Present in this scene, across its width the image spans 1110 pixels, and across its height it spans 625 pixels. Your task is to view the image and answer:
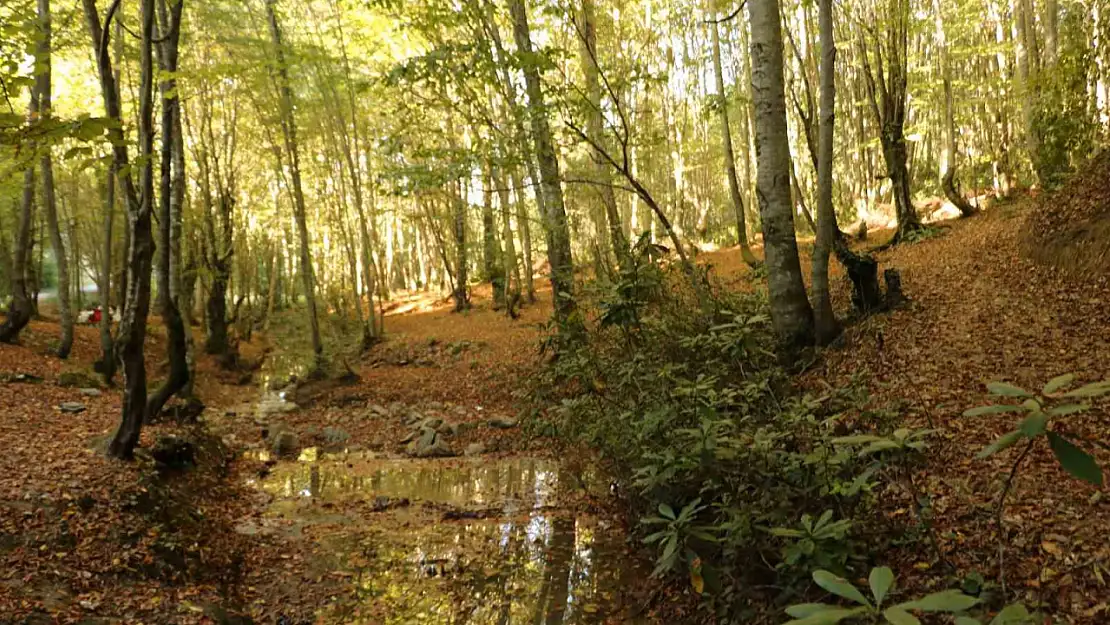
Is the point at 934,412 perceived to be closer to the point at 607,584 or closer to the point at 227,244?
the point at 607,584

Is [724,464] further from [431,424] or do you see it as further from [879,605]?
[431,424]

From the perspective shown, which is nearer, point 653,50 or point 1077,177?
point 1077,177

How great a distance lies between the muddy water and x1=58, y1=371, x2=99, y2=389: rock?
4568 mm

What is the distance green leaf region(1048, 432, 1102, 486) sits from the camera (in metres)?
1.35

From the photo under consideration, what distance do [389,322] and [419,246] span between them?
13.3 m

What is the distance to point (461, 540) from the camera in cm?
608

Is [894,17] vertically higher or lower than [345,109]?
lower

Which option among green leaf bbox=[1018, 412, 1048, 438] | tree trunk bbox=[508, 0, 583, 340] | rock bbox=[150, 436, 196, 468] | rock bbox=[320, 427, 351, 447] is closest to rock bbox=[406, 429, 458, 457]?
rock bbox=[320, 427, 351, 447]

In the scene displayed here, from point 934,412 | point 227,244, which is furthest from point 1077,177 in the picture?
point 227,244

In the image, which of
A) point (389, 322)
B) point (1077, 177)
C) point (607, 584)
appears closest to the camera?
point (607, 584)

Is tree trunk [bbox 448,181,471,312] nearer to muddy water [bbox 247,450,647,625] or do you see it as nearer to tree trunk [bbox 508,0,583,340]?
tree trunk [bbox 508,0,583,340]

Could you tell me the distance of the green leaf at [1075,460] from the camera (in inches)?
53.3

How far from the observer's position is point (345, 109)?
19.7m

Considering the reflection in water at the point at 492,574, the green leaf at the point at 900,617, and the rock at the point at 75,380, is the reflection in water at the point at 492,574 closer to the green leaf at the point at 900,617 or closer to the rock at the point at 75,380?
the green leaf at the point at 900,617
